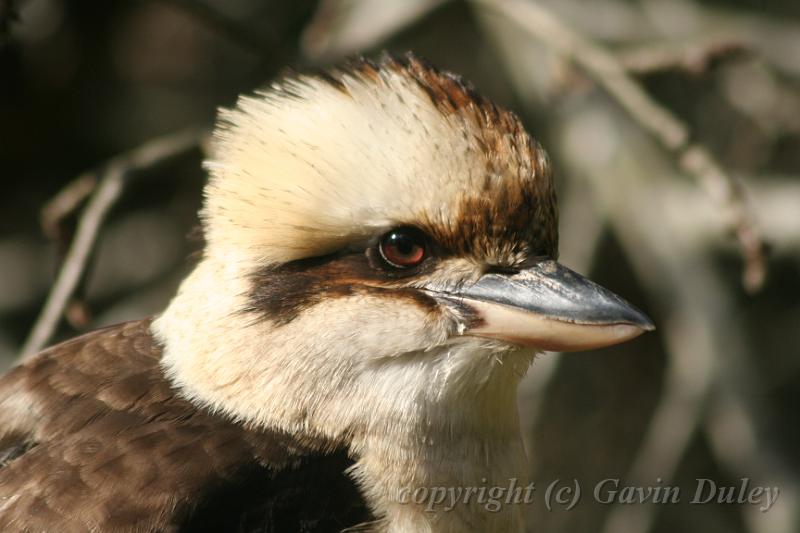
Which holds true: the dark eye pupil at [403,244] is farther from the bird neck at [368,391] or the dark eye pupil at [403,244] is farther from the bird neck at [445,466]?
the bird neck at [445,466]

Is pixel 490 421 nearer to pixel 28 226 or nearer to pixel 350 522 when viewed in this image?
pixel 350 522

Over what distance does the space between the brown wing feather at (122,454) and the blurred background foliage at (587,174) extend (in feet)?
2.05

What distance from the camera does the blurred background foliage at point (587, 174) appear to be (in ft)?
14.1

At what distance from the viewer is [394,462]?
10.0 feet

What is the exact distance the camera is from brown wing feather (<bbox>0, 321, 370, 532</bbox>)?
108 inches

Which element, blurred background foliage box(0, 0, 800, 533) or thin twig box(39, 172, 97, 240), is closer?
thin twig box(39, 172, 97, 240)

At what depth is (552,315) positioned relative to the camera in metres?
2.96

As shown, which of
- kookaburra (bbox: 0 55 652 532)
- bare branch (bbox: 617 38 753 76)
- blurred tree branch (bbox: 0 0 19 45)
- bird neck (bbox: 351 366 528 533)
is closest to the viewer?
kookaburra (bbox: 0 55 652 532)

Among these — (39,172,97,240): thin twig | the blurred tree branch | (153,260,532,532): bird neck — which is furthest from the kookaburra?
(39,172,97,240): thin twig

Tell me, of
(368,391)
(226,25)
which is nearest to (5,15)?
(226,25)

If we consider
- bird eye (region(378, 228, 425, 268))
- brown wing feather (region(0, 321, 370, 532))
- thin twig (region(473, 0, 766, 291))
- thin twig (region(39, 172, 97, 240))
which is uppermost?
thin twig (region(473, 0, 766, 291))

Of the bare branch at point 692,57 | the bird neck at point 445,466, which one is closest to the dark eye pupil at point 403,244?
the bird neck at point 445,466

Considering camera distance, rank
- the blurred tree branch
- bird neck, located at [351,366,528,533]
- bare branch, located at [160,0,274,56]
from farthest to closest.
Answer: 1. bare branch, located at [160,0,274,56]
2. the blurred tree branch
3. bird neck, located at [351,366,528,533]

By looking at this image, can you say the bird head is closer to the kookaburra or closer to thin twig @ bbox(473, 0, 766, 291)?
the kookaburra
